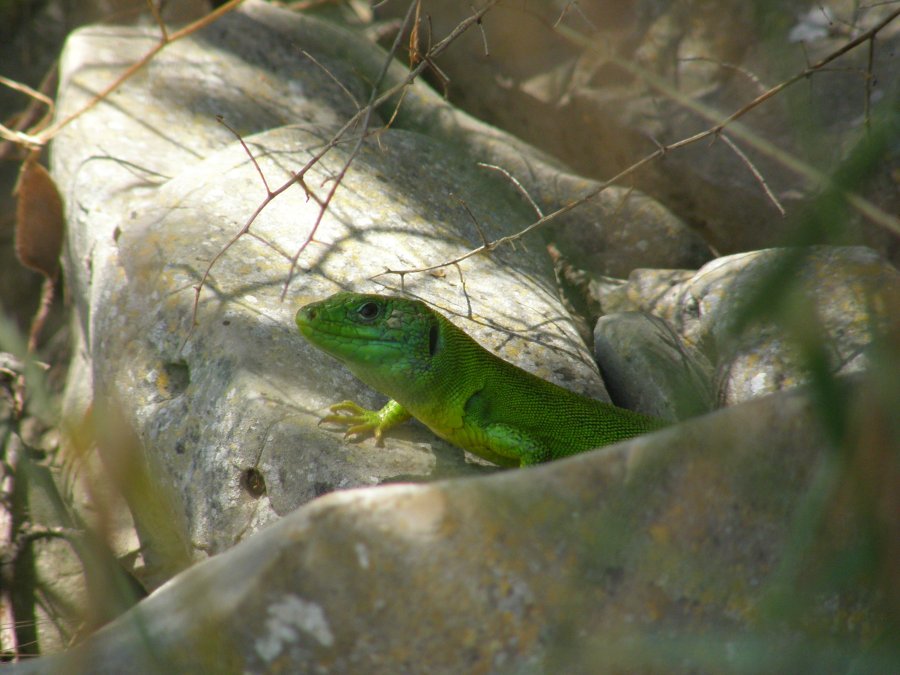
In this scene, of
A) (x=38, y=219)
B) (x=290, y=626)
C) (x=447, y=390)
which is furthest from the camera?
(x=38, y=219)

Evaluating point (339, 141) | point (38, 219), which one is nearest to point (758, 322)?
point (339, 141)

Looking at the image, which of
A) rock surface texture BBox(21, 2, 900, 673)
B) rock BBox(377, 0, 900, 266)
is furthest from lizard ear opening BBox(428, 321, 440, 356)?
rock BBox(377, 0, 900, 266)

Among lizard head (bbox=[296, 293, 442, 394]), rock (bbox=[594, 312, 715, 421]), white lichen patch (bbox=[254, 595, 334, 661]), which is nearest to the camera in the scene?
white lichen patch (bbox=[254, 595, 334, 661])

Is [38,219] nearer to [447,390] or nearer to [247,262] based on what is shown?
[247,262]

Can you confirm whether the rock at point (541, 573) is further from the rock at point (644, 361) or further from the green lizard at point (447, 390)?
the rock at point (644, 361)

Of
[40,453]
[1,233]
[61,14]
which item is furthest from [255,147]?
[61,14]

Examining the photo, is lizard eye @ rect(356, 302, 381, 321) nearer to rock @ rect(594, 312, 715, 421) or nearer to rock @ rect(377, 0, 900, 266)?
rock @ rect(594, 312, 715, 421)

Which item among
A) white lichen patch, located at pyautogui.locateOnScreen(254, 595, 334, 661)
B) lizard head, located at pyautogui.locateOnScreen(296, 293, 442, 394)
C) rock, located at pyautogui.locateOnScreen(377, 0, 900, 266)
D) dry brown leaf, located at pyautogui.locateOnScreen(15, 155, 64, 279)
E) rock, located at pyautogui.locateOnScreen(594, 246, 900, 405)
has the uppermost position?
rock, located at pyautogui.locateOnScreen(377, 0, 900, 266)

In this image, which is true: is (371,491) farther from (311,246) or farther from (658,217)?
(658,217)
